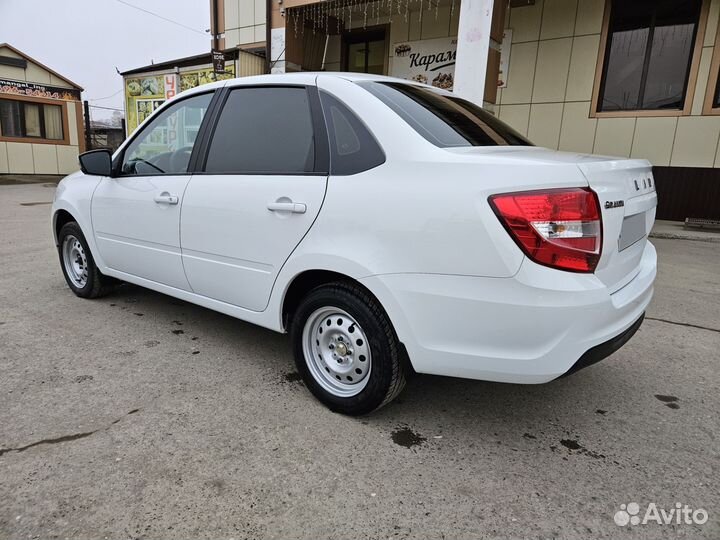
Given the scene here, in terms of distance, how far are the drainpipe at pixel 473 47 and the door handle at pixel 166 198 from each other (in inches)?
255

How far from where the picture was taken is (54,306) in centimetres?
414

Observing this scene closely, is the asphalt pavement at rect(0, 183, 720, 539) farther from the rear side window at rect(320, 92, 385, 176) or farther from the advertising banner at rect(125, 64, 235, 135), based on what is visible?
the advertising banner at rect(125, 64, 235, 135)

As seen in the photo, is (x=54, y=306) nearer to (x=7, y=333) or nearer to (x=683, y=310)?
(x=7, y=333)

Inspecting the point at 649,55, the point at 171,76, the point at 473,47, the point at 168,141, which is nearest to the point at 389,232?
the point at 168,141

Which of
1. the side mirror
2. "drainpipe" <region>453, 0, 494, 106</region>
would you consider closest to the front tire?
the side mirror

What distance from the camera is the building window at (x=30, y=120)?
19.1 meters

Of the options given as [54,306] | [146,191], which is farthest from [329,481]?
[54,306]

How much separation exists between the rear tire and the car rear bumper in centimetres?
301

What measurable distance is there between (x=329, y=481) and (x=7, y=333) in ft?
9.35

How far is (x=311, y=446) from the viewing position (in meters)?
2.28

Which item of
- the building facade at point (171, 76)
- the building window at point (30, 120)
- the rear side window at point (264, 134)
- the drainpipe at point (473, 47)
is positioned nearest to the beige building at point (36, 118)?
the building window at point (30, 120)

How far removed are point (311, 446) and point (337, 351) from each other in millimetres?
499

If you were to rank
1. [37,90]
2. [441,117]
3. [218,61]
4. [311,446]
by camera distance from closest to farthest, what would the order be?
[311,446] < [441,117] < [218,61] < [37,90]

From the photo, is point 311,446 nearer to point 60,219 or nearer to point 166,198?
point 166,198
